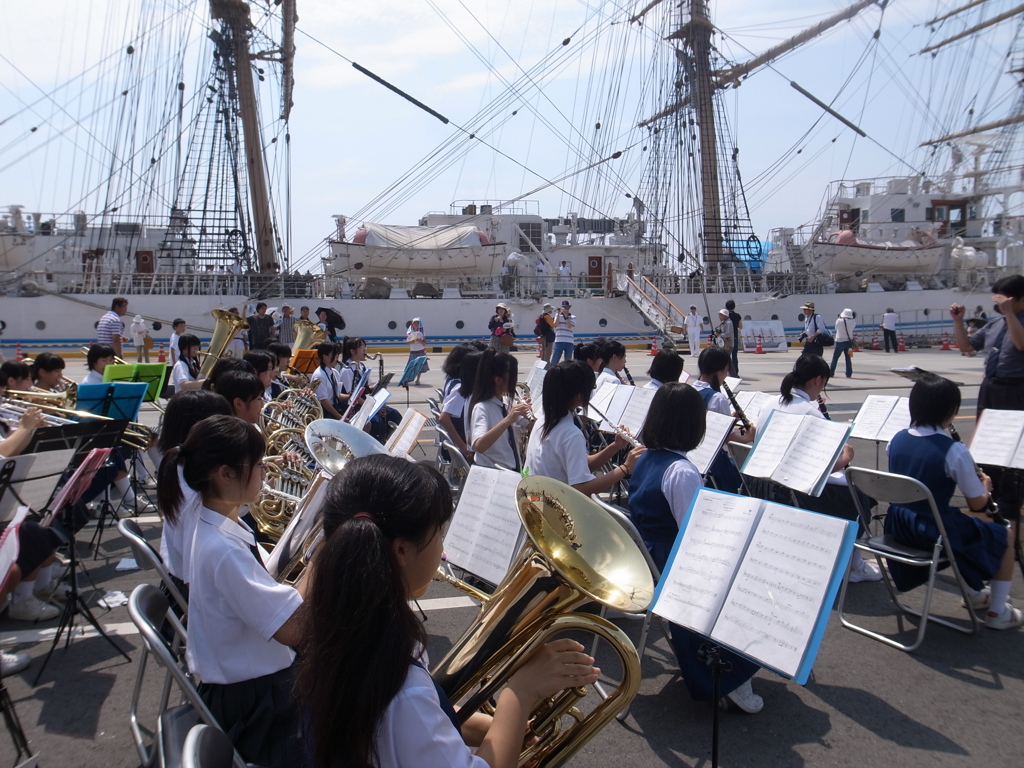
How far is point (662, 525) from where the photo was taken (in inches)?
139

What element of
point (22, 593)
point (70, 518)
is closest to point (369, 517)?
point (70, 518)

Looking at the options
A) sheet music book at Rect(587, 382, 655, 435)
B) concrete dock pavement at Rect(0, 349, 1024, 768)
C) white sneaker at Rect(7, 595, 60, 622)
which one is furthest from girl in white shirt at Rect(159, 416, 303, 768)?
sheet music book at Rect(587, 382, 655, 435)

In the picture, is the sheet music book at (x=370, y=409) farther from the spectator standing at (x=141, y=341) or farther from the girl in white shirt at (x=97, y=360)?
the spectator standing at (x=141, y=341)

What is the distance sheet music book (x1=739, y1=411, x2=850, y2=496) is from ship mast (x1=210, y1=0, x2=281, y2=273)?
86.1 ft

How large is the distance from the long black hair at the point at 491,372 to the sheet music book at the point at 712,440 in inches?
54.6

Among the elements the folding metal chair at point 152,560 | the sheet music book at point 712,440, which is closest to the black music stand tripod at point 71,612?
the folding metal chair at point 152,560

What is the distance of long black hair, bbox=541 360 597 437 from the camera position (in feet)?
13.8

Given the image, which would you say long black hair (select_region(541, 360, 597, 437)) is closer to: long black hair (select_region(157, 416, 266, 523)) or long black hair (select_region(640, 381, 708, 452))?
long black hair (select_region(640, 381, 708, 452))

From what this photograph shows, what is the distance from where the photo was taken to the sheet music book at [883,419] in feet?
18.7

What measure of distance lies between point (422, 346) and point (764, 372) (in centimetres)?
835

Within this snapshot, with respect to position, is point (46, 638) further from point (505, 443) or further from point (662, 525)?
point (662, 525)

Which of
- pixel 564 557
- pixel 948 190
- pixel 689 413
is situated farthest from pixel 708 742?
pixel 948 190

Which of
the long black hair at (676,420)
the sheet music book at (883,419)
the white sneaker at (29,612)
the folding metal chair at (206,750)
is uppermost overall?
the long black hair at (676,420)

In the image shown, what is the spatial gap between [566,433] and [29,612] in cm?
335
